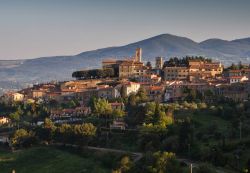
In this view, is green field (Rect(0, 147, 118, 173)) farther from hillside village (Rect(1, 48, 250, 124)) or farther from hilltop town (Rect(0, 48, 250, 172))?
hillside village (Rect(1, 48, 250, 124))

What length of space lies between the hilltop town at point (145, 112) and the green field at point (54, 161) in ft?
7.61

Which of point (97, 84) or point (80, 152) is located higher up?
point (97, 84)

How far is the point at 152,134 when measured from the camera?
4816cm

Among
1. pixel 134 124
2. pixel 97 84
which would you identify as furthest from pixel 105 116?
pixel 97 84

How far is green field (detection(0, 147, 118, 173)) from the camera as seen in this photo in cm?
4628

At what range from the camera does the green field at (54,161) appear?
46281mm

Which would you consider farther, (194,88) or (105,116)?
(194,88)

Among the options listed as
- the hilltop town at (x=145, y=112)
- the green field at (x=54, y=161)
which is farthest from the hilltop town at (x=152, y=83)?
the green field at (x=54, y=161)

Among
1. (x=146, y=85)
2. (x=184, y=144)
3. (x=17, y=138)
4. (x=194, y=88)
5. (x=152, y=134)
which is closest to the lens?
(x=184, y=144)

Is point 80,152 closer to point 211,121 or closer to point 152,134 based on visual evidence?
point 152,134

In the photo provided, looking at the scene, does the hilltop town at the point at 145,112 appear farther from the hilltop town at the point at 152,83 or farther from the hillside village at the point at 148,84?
the hillside village at the point at 148,84

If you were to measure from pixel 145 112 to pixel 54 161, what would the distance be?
1198 centimetres

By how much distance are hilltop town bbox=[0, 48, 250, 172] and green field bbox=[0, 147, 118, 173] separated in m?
2.32

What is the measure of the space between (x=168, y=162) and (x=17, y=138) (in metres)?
23.3
